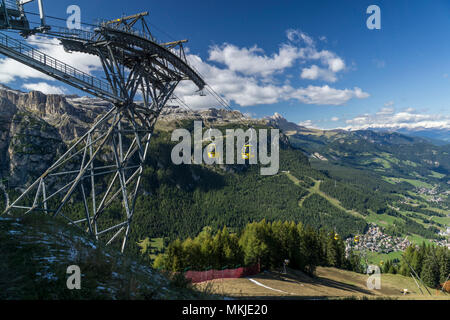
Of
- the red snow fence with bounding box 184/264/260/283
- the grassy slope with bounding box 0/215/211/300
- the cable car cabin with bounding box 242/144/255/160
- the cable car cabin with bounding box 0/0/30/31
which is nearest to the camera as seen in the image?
the grassy slope with bounding box 0/215/211/300

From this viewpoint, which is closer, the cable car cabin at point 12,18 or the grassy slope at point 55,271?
the grassy slope at point 55,271

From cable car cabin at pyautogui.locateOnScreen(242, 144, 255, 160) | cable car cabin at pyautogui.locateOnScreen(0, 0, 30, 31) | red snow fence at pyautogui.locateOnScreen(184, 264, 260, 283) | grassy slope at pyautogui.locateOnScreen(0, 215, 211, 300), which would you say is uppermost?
cable car cabin at pyautogui.locateOnScreen(0, 0, 30, 31)

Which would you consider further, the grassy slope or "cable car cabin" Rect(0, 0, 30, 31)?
"cable car cabin" Rect(0, 0, 30, 31)

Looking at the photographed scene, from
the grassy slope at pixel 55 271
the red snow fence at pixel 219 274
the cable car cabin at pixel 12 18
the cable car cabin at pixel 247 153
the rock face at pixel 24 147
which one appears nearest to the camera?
the grassy slope at pixel 55 271

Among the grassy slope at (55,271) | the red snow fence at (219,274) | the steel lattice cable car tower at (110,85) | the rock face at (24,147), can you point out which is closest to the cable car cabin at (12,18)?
the steel lattice cable car tower at (110,85)

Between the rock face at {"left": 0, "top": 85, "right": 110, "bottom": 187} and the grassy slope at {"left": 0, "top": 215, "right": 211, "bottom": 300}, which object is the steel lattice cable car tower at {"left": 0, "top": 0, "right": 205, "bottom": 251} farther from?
the rock face at {"left": 0, "top": 85, "right": 110, "bottom": 187}

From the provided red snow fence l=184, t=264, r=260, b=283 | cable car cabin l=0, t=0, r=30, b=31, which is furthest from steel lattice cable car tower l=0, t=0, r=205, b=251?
red snow fence l=184, t=264, r=260, b=283

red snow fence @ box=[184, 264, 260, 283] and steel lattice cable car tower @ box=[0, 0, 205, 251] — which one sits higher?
steel lattice cable car tower @ box=[0, 0, 205, 251]

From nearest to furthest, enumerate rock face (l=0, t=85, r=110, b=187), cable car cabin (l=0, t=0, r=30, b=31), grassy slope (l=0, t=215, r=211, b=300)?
grassy slope (l=0, t=215, r=211, b=300) → cable car cabin (l=0, t=0, r=30, b=31) → rock face (l=0, t=85, r=110, b=187)

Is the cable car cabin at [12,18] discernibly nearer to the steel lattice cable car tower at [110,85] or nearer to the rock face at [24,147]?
the steel lattice cable car tower at [110,85]
